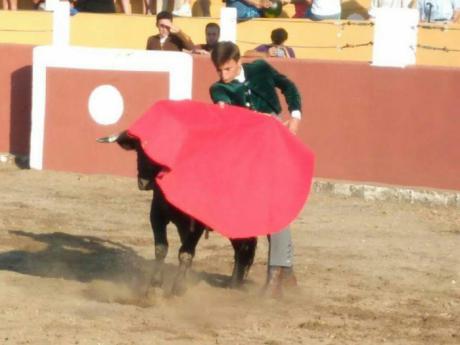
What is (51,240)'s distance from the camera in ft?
34.3

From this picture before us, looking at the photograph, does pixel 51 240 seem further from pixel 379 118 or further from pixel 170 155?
pixel 379 118

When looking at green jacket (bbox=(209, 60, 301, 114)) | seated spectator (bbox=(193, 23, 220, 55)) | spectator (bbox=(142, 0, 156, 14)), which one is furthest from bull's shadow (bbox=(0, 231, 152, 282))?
spectator (bbox=(142, 0, 156, 14))

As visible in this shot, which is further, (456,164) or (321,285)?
(456,164)

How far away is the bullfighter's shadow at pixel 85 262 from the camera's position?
9.12 meters

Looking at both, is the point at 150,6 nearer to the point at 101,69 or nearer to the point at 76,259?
the point at 101,69

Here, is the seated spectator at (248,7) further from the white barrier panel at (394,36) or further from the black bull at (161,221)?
the black bull at (161,221)

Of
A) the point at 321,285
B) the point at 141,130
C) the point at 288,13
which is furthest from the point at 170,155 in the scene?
the point at 288,13

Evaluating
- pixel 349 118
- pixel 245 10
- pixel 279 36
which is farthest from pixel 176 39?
pixel 349 118

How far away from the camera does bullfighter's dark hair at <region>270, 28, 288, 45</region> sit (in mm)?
14484

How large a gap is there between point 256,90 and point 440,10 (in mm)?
7839

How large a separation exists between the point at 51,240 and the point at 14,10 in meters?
7.58

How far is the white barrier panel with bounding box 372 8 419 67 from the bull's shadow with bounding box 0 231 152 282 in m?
3.57

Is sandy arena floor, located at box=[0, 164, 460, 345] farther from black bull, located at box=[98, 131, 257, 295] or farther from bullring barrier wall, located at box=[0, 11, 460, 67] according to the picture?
bullring barrier wall, located at box=[0, 11, 460, 67]

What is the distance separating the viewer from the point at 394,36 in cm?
1285
